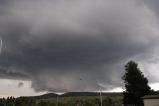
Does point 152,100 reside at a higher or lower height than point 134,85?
lower

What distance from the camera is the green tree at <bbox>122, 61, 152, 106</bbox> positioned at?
301 ft

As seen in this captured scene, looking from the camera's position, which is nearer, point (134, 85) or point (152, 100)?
point (152, 100)

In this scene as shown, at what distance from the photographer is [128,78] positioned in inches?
3762

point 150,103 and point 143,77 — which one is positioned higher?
point 143,77

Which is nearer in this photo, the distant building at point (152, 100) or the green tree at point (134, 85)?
the distant building at point (152, 100)

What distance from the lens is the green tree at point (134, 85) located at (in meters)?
91.9

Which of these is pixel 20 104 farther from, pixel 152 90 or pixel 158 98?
pixel 158 98

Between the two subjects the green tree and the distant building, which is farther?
the green tree

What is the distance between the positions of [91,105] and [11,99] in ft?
180

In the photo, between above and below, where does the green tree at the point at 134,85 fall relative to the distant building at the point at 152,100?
above

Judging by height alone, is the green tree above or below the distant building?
above

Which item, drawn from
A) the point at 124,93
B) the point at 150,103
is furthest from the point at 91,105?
the point at 150,103

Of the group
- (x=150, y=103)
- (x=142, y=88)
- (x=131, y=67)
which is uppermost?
(x=131, y=67)

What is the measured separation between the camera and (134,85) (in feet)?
306
